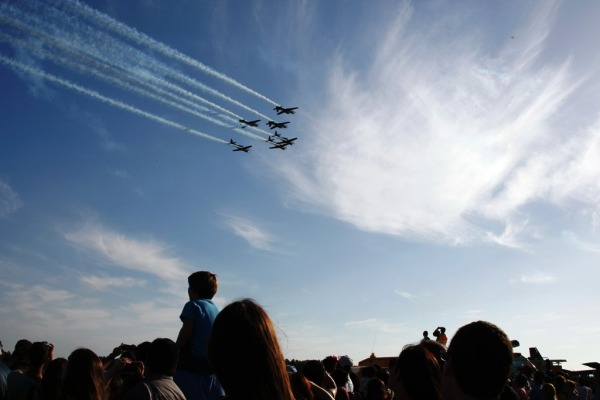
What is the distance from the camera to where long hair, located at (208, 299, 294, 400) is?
240 cm

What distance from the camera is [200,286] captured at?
20.8 feet

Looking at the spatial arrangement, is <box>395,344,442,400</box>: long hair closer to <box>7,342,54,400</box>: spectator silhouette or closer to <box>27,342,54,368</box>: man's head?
<box>7,342,54,400</box>: spectator silhouette

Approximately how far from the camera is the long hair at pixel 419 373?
3.88 metres

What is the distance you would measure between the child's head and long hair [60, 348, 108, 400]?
152cm

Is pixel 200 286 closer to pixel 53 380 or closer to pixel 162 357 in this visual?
pixel 162 357

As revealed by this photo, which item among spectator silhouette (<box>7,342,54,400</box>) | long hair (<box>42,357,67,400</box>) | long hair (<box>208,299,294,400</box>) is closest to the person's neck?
spectator silhouette (<box>7,342,54,400</box>)

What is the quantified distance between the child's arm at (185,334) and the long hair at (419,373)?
9.47ft

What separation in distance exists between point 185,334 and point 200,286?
723mm

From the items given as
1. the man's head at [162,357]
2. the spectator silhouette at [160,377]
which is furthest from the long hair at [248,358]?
the man's head at [162,357]

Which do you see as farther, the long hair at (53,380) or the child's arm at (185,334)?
the child's arm at (185,334)

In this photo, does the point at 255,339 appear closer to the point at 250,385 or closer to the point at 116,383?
the point at 250,385

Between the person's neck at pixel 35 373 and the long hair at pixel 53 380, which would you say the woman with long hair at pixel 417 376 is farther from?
the person's neck at pixel 35 373

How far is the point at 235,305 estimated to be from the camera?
2588 mm

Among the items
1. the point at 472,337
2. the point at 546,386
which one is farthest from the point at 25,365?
the point at 546,386
